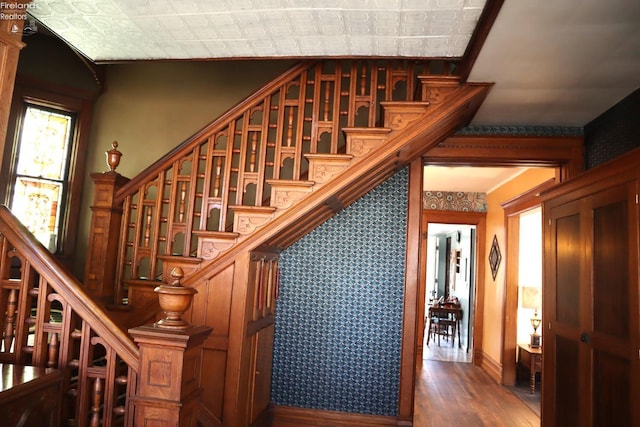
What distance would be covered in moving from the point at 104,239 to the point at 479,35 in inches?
115

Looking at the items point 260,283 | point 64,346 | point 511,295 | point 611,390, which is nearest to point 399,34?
point 260,283

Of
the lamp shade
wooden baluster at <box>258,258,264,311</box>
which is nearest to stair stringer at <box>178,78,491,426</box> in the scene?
wooden baluster at <box>258,258,264,311</box>

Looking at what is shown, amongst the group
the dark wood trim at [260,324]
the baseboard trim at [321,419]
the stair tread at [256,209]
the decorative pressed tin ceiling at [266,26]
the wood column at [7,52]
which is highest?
the decorative pressed tin ceiling at [266,26]

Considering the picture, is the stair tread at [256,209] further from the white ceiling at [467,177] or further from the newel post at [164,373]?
the white ceiling at [467,177]

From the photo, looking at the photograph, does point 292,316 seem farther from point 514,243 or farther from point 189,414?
point 514,243

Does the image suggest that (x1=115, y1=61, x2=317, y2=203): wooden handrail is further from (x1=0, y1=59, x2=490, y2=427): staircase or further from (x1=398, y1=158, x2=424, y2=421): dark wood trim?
(x1=398, y1=158, x2=424, y2=421): dark wood trim

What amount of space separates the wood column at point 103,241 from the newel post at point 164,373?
4.62 feet

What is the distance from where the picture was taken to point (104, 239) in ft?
11.4

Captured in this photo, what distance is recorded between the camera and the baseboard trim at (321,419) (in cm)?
410

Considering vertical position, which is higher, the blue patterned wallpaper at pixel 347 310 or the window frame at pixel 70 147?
the window frame at pixel 70 147

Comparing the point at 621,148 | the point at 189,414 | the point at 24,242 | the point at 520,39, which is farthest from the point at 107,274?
the point at 621,148

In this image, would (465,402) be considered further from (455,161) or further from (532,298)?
(455,161)

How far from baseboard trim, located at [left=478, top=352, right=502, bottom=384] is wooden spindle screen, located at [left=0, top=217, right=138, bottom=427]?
17.1ft

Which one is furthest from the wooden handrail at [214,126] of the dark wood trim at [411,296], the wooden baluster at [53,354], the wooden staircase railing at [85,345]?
the dark wood trim at [411,296]
